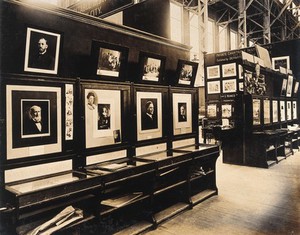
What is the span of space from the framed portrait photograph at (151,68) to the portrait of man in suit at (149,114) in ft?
0.96

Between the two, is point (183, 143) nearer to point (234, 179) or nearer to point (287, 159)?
point (234, 179)

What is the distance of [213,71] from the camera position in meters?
7.95

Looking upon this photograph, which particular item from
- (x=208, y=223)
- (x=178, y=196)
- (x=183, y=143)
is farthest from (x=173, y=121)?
(x=208, y=223)

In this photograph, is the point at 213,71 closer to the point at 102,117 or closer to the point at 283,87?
the point at 283,87

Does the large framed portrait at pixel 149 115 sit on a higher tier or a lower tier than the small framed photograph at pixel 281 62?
lower

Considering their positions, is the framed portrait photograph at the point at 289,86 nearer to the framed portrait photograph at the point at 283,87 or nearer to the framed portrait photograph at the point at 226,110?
the framed portrait photograph at the point at 283,87

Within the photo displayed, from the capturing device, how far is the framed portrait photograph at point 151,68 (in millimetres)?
3518

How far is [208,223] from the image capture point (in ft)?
10.8

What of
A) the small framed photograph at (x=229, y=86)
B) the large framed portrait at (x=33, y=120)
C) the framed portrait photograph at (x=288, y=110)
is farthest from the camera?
the framed portrait photograph at (x=288, y=110)

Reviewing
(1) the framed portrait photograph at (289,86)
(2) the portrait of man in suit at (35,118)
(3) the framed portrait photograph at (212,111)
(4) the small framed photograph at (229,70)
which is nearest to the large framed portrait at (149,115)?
(2) the portrait of man in suit at (35,118)

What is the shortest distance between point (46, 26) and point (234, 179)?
172 inches

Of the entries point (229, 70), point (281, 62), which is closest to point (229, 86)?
point (229, 70)

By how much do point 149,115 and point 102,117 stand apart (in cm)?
84

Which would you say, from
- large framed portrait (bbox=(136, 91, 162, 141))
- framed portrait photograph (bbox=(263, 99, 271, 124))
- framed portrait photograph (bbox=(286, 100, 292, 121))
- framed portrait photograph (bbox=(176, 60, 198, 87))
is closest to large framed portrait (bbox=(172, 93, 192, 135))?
framed portrait photograph (bbox=(176, 60, 198, 87))
